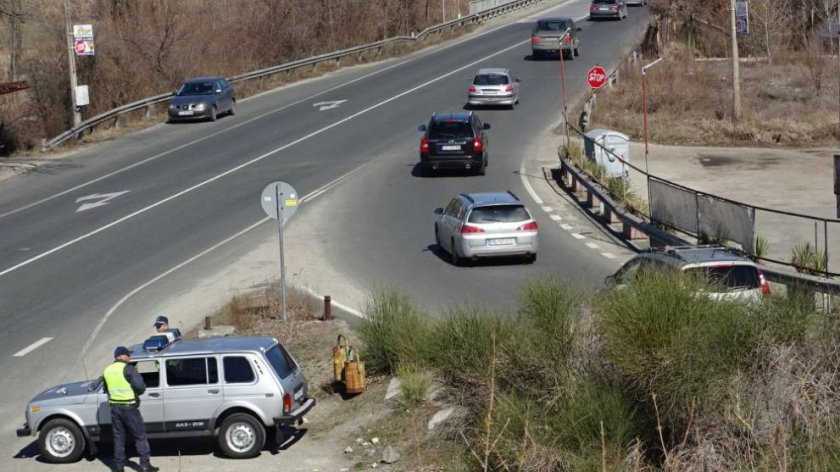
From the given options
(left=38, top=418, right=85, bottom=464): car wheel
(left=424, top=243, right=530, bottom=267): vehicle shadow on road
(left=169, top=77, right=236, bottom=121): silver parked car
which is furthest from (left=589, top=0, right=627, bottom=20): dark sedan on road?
(left=38, top=418, right=85, bottom=464): car wheel

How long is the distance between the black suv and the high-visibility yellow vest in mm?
19811

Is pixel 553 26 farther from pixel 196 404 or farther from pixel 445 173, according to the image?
pixel 196 404

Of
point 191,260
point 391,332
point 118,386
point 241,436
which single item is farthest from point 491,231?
point 118,386

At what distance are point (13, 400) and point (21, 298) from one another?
233 inches

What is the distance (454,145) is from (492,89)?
11727 mm

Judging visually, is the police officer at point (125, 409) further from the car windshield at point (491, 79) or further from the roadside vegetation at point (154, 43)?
the car windshield at point (491, 79)

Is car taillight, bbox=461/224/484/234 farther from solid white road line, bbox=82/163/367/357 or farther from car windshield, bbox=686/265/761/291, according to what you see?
car windshield, bbox=686/265/761/291

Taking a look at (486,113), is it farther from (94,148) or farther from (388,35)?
(388,35)

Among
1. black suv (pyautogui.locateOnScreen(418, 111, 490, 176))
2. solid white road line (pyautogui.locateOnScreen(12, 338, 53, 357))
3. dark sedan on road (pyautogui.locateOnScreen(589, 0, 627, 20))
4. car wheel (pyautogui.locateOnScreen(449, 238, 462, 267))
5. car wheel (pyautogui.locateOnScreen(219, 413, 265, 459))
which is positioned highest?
dark sedan on road (pyautogui.locateOnScreen(589, 0, 627, 20))

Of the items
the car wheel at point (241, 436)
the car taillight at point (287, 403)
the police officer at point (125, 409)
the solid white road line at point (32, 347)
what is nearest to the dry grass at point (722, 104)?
the solid white road line at point (32, 347)

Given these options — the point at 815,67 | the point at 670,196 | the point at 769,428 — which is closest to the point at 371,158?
the point at 670,196

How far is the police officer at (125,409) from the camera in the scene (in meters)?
14.2

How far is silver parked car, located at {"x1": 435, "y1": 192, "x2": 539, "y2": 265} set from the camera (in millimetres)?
23422

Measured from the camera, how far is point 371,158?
37156 mm
